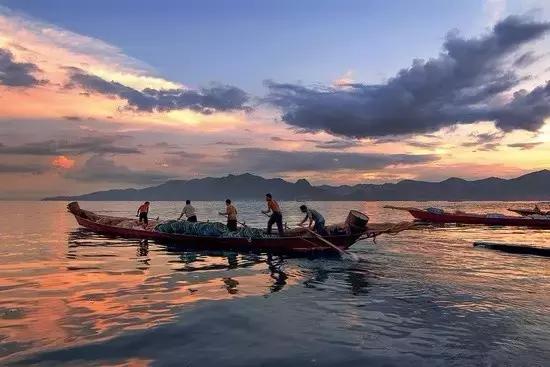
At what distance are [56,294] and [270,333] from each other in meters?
9.04

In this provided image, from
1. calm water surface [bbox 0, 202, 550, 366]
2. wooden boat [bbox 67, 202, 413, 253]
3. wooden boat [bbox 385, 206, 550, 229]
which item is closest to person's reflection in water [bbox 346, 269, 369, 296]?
calm water surface [bbox 0, 202, 550, 366]

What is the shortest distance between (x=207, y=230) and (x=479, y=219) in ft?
Answer: 152

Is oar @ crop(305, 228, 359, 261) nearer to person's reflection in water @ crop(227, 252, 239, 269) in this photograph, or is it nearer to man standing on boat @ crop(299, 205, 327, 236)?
man standing on boat @ crop(299, 205, 327, 236)

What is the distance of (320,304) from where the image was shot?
14.8 meters

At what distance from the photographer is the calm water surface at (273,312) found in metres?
10.1

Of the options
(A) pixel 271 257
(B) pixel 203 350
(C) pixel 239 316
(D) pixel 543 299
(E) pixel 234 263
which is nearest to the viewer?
(B) pixel 203 350

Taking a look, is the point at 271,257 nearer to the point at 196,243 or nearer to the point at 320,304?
the point at 196,243

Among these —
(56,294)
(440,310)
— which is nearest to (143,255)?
(56,294)

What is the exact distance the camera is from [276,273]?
21.1 meters

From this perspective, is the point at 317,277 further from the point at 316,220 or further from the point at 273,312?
the point at 316,220

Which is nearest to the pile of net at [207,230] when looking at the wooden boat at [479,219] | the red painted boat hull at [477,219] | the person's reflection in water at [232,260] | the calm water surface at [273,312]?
the person's reflection in water at [232,260]

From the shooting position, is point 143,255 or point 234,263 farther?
point 143,255

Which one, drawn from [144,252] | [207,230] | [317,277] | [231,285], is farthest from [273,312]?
[144,252]

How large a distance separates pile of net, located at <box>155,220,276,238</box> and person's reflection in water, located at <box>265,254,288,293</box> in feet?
7.36
